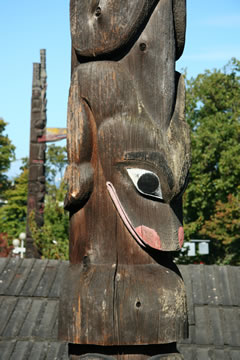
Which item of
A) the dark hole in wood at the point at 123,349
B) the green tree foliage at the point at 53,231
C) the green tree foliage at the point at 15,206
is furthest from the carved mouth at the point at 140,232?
the green tree foliage at the point at 15,206

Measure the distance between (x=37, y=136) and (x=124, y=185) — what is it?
1132 centimetres

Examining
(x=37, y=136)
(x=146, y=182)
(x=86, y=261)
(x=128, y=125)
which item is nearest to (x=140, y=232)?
(x=146, y=182)

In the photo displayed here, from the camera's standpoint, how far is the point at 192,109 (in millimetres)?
23828

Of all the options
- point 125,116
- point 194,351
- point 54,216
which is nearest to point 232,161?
point 54,216

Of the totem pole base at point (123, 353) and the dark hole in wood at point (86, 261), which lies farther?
the dark hole in wood at point (86, 261)

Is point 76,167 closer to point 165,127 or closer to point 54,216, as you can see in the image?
point 165,127

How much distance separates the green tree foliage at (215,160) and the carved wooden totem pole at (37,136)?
24.5 feet

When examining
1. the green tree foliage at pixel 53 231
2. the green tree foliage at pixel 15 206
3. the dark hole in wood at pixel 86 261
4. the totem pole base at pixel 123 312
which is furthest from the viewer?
the green tree foliage at pixel 15 206

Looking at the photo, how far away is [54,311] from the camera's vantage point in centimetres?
572

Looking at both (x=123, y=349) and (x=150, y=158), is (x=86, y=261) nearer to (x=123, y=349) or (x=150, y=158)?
(x=123, y=349)

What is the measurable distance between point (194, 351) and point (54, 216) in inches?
411

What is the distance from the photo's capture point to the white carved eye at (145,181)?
3.81 meters

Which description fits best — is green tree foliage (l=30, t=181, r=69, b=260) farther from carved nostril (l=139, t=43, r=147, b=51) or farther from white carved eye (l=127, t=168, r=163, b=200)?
white carved eye (l=127, t=168, r=163, b=200)

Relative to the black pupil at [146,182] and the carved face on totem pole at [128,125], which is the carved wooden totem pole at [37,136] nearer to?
the carved face on totem pole at [128,125]
